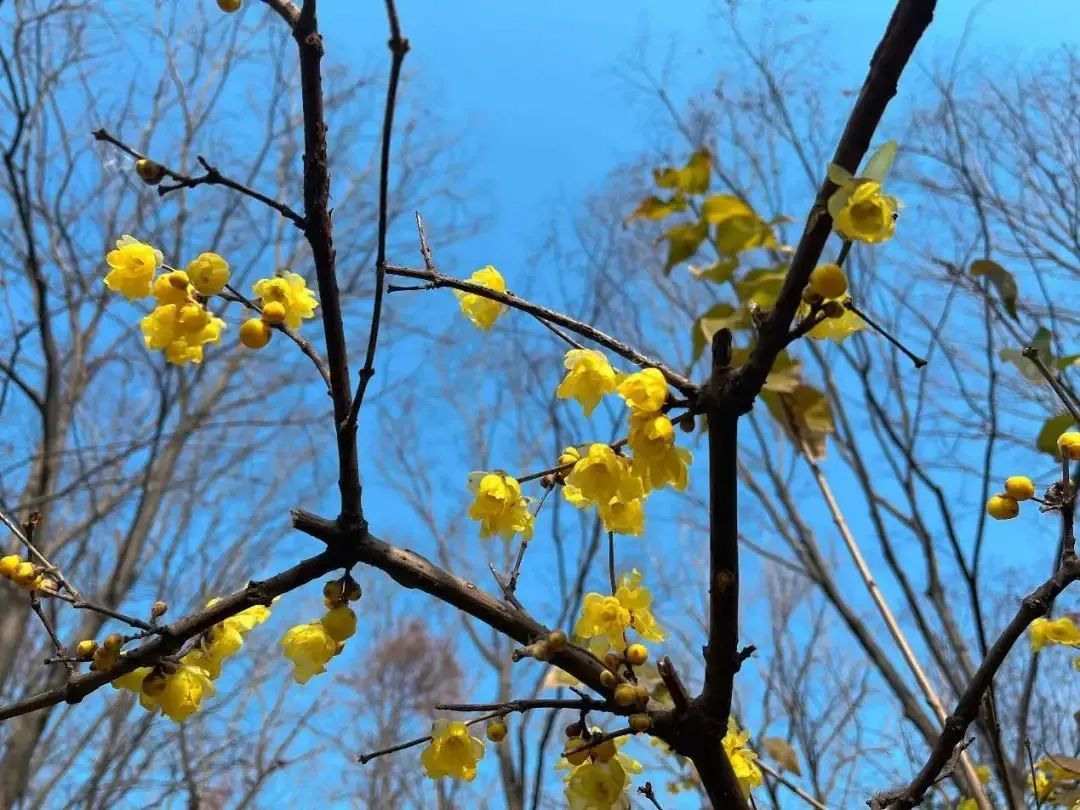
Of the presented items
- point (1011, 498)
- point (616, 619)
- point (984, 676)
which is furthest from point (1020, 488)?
point (616, 619)

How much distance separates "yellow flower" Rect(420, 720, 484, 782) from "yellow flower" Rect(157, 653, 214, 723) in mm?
378

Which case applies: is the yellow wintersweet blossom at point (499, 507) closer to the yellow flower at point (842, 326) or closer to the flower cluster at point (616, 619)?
the flower cluster at point (616, 619)

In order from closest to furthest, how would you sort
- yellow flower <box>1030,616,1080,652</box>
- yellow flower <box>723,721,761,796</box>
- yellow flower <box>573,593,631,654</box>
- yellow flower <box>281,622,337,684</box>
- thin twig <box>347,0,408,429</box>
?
thin twig <box>347,0,408,429</box> → yellow flower <box>281,622,337,684</box> → yellow flower <box>573,593,631,654</box> → yellow flower <box>723,721,761,796</box> → yellow flower <box>1030,616,1080,652</box>

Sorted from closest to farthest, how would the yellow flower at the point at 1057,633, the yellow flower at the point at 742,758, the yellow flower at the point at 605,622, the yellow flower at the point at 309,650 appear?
the yellow flower at the point at 309,650 < the yellow flower at the point at 605,622 < the yellow flower at the point at 742,758 < the yellow flower at the point at 1057,633

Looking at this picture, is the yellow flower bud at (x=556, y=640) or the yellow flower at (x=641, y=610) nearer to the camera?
the yellow flower bud at (x=556, y=640)

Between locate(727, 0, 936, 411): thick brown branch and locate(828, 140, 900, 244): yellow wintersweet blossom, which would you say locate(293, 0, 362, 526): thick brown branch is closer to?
locate(727, 0, 936, 411): thick brown branch

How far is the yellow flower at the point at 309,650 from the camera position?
1.23m

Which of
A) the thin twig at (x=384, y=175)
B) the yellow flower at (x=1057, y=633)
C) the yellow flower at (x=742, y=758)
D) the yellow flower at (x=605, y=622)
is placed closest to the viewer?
the thin twig at (x=384, y=175)

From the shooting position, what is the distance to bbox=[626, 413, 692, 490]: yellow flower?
104cm

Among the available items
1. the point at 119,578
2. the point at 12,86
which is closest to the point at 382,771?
the point at 119,578

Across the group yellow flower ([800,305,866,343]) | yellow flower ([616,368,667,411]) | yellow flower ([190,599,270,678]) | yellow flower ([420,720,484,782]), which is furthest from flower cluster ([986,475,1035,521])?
yellow flower ([190,599,270,678])

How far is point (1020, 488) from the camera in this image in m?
1.29

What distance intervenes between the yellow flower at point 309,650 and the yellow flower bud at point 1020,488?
1187mm

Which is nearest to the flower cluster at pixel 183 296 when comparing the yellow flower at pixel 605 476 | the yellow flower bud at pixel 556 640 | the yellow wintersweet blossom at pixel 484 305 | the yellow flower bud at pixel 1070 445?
the yellow wintersweet blossom at pixel 484 305
